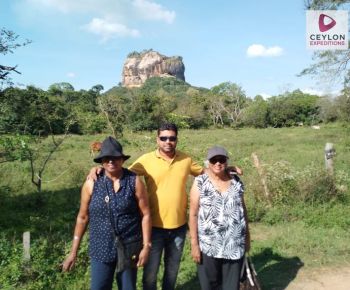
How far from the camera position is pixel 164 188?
3.38m

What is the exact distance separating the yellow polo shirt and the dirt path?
195 cm

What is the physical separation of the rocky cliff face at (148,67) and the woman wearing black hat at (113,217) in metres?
143

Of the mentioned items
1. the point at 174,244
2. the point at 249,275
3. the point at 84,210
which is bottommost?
the point at 249,275

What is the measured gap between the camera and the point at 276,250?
5602 mm

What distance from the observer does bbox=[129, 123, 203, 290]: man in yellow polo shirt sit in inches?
133

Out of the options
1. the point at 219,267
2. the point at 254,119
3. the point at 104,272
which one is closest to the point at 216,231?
the point at 219,267

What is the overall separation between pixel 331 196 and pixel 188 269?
4134 mm

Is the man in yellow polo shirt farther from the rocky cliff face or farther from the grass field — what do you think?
the rocky cliff face

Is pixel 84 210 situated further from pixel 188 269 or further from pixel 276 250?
pixel 276 250

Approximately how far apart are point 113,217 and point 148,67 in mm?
144884

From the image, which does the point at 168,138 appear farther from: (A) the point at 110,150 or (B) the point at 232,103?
(B) the point at 232,103

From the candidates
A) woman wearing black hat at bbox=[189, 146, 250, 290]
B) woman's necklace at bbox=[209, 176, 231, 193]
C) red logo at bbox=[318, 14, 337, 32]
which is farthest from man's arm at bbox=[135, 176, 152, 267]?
red logo at bbox=[318, 14, 337, 32]

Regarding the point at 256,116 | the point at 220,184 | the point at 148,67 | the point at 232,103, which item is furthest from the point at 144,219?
the point at 148,67

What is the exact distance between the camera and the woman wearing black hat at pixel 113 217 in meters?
3.01
